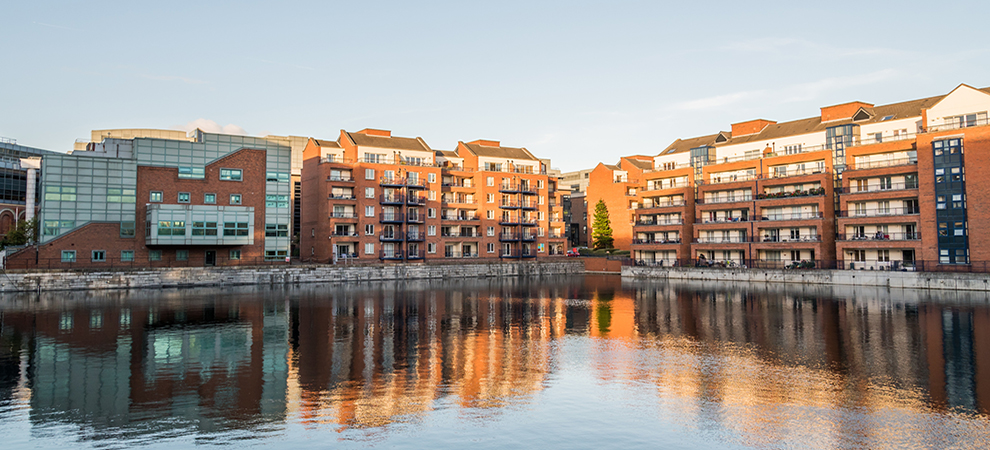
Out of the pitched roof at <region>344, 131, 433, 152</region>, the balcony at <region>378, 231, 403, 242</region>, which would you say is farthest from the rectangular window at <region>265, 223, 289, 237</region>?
the pitched roof at <region>344, 131, 433, 152</region>

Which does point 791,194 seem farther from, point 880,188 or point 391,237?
point 391,237

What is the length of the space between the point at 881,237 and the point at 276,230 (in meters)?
64.2

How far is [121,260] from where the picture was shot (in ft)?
204

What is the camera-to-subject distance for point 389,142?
83.3m

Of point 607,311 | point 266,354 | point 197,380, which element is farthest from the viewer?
point 607,311

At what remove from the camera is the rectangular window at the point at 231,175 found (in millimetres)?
66938

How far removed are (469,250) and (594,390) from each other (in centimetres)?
6876

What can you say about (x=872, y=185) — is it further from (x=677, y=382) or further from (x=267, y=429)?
(x=267, y=429)

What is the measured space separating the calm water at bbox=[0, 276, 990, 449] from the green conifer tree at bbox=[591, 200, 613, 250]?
62609mm

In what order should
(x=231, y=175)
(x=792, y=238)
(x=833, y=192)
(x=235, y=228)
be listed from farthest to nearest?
1. (x=792, y=238)
2. (x=231, y=175)
3. (x=833, y=192)
4. (x=235, y=228)

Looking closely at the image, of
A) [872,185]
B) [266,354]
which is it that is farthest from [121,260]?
[872,185]

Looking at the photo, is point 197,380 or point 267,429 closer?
point 267,429

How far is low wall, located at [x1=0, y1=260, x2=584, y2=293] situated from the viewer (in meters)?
53.7

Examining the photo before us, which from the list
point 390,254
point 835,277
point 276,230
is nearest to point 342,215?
point 390,254
